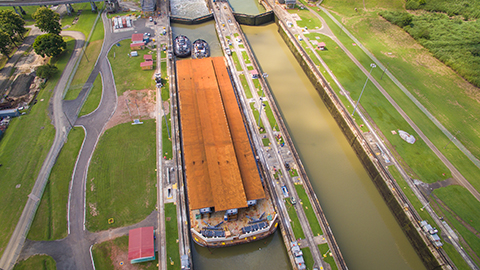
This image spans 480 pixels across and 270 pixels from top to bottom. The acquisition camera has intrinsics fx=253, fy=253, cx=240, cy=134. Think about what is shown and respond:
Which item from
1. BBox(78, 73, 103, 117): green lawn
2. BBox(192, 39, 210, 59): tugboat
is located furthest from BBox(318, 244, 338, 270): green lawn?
BBox(192, 39, 210, 59): tugboat

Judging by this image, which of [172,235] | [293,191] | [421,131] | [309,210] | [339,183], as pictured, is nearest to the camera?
[172,235]

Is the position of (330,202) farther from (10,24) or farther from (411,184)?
(10,24)

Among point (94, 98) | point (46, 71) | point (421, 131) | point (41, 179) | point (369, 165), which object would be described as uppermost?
point (421, 131)

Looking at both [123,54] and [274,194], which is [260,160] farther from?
[123,54]

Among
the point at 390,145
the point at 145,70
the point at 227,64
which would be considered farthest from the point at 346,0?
the point at 145,70

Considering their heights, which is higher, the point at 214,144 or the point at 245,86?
the point at 245,86

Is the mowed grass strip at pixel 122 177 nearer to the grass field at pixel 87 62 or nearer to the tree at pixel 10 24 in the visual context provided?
the grass field at pixel 87 62

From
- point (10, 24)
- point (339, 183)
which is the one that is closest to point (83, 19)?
point (10, 24)
